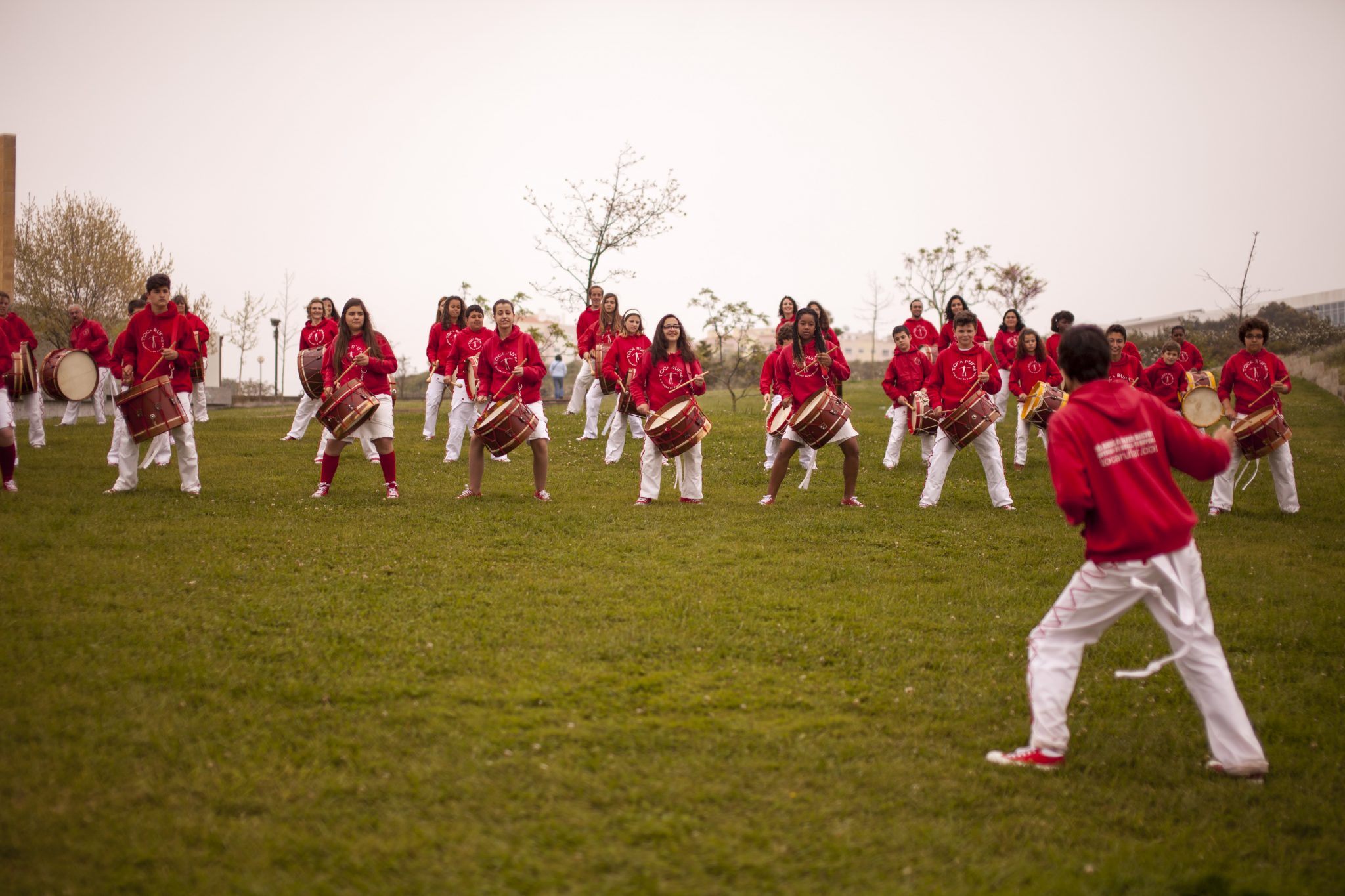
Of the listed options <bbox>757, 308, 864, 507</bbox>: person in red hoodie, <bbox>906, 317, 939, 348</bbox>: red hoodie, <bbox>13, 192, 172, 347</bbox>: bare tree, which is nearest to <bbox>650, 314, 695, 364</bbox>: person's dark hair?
<bbox>757, 308, 864, 507</bbox>: person in red hoodie

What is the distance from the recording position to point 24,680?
5.16 meters

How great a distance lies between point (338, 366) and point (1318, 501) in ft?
40.7

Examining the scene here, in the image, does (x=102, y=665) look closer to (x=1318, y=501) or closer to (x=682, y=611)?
(x=682, y=611)

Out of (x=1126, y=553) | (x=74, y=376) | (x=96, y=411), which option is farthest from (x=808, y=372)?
(x=96, y=411)

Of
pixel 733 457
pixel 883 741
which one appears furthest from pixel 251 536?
pixel 733 457

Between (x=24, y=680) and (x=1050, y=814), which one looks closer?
(x=1050, y=814)

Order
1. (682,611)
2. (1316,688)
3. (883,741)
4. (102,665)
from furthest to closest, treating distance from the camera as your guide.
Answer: (682,611) → (1316,688) → (102,665) → (883,741)

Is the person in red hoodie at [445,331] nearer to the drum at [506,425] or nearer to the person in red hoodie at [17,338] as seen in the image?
the drum at [506,425]

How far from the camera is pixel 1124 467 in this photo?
4664 millimetres

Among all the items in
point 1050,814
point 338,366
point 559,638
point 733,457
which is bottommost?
point 1050,814

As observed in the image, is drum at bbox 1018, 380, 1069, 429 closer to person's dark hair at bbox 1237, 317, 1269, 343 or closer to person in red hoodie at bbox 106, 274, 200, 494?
person's dark hair at bbox 1237, 317, 1269, 343

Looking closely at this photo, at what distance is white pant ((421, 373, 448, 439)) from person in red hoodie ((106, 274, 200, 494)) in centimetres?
481

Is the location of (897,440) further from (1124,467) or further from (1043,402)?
(1124,467)

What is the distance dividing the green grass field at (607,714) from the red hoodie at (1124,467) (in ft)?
4.03
